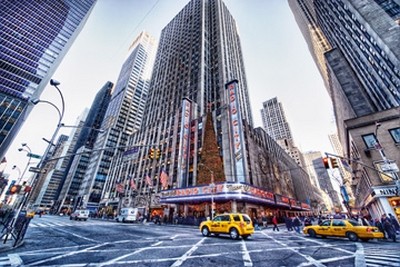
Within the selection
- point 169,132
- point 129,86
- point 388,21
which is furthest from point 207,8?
point 388,21

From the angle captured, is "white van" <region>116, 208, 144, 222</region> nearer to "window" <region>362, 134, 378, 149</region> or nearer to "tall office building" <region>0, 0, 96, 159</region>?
"window" <region>362, 134, 378, 149</region>

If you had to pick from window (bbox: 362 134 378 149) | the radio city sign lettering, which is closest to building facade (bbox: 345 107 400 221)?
window (bbox: 362 134 378 149)

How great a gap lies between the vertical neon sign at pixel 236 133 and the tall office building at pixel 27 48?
75651mm

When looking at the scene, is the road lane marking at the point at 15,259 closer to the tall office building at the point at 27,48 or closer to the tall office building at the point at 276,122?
the tall office building at the point at 27,48

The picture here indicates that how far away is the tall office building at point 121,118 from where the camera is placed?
250ft

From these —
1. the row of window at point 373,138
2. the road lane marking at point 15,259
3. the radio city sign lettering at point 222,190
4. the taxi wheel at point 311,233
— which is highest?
the row of window at point 373,138

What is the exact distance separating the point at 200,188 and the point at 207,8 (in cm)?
9351

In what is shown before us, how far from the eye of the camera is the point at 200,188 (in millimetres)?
29766

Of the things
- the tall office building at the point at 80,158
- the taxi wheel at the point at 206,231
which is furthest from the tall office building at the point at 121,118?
the taxi wheel at the point at 206,231

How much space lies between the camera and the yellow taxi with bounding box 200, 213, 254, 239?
12.6 metres

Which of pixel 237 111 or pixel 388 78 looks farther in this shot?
pixel 237 111

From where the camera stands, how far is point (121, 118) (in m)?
97.5

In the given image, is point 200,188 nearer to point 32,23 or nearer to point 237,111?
point 237,111

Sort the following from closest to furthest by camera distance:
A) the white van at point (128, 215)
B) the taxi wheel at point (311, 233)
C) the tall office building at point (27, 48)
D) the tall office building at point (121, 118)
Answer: the taxi wheel at point (311, 233) < the white van at point (128, 215) < the tall office building at point (27, 48) < the tall office building at point (121, 118)
